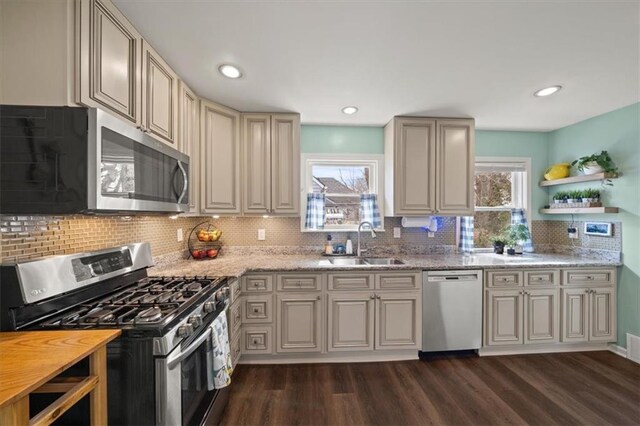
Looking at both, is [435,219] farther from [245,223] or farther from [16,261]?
[16,261]

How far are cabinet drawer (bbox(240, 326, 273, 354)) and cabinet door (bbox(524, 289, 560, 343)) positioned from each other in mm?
2473

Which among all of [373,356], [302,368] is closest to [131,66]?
[302,368]

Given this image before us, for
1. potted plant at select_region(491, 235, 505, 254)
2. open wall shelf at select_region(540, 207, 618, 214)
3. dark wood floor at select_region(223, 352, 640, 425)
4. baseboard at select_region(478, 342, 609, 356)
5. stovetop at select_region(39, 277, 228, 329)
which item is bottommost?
dark wood floor at select_region(223, 352, 640, 425)

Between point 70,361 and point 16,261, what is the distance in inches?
27.1

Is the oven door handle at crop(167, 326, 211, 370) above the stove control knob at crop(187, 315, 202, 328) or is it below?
below

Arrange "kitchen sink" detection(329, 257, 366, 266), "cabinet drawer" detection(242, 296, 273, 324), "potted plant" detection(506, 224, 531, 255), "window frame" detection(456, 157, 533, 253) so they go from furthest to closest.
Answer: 1. "window frame" detection(456, 157, 533, 253)
2. "potted plant" detection(506, 224, 531, 255)
3. "kitchen sink" detection(329, 257, 366, 266)
4. "cabinet drawer" detection(242, 296, 273, 324)

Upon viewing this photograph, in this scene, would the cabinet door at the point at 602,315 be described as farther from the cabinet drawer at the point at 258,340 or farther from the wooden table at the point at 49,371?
the wooden table at the point at 49,371

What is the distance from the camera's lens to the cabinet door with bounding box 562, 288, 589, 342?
2.63m

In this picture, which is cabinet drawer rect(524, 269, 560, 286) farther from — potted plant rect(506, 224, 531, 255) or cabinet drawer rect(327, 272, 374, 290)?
cabinet drawer rect(327, 272, 374, 290)

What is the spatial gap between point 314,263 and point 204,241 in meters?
1.16

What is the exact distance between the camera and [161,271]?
2158 mm

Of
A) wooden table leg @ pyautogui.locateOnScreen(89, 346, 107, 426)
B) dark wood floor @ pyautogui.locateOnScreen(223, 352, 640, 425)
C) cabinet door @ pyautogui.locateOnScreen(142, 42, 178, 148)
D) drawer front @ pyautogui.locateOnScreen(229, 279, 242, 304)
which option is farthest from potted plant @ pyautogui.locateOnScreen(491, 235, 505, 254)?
wooden table leg @ pyautogui.locateOnScreen(89, 346, 107, 426)

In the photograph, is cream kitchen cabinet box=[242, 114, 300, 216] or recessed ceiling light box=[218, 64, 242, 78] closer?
recessed ceiling light box=[218, 64, 242, 78]

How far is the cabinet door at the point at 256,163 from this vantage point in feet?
8.89
